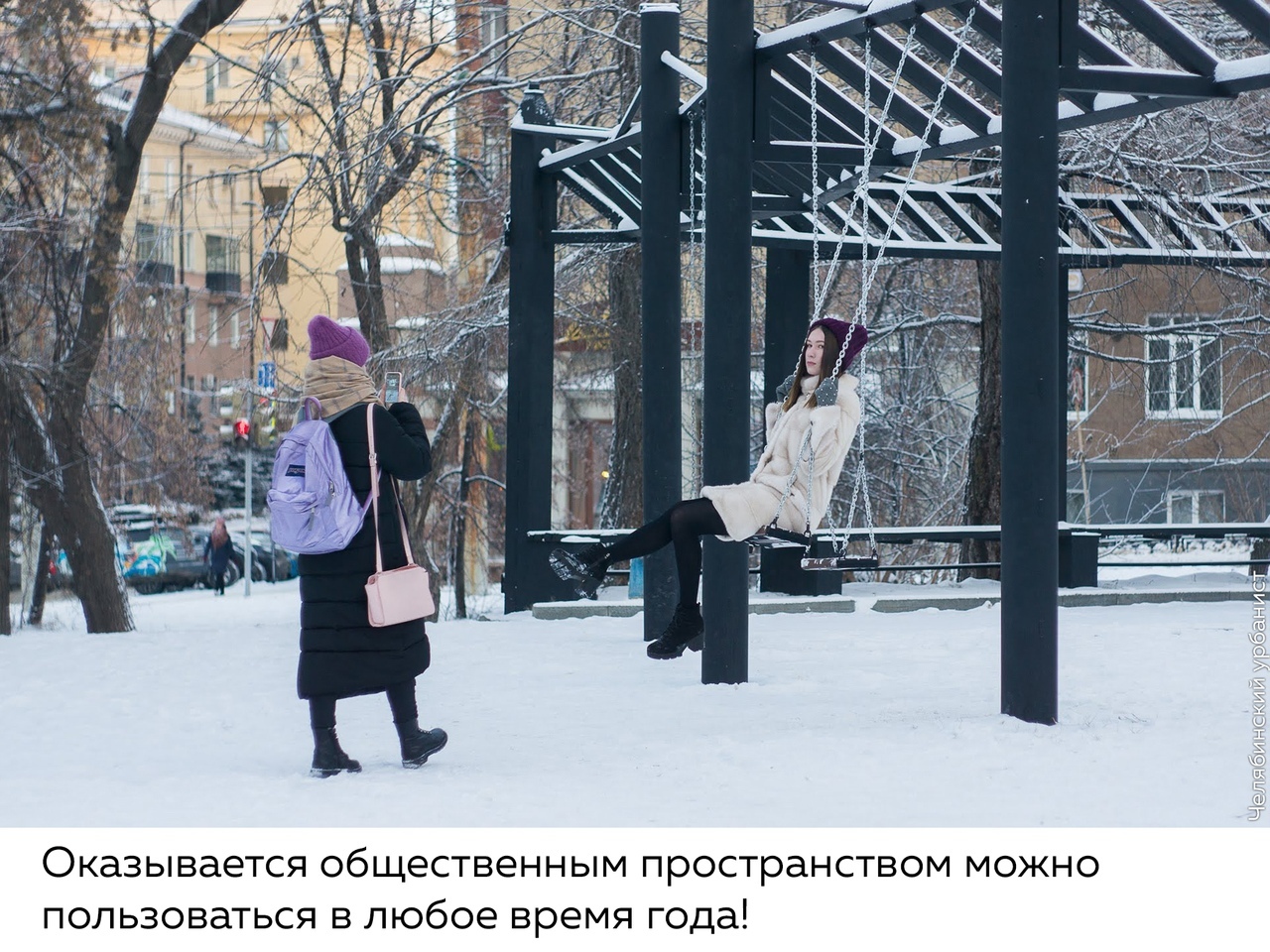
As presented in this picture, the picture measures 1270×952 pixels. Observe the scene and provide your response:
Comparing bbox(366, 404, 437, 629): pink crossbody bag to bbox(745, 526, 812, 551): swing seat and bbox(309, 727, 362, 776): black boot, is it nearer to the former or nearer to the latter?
bbox(309, 727, 362, 776): black boot

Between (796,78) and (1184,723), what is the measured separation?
389 centimetres

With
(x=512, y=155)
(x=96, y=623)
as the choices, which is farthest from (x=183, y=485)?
(x=512, y=155)

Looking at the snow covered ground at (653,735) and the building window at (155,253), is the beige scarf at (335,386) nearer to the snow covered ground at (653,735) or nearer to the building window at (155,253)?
the snow covered ground at (653,735)

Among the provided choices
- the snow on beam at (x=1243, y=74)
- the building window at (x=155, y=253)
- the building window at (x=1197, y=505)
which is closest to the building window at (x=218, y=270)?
the building window at (x=155, y=253)

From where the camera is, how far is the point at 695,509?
825cm

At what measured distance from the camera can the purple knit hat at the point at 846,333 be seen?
8.01m

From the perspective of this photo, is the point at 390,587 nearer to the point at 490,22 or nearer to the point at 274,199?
the point at 490,22

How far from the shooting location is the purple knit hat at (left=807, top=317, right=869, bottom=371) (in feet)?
26.3

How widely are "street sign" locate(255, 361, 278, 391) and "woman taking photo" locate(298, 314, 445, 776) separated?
16.8m

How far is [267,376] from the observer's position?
2333 cm

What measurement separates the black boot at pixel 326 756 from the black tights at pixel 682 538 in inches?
81.2

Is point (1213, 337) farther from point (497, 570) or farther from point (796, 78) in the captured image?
point (497, 570)

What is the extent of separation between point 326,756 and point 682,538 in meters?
2.32

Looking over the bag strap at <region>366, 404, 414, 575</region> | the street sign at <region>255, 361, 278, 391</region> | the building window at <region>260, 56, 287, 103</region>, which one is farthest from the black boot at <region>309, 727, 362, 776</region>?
the street sign at <region>255, 361, 278, 391</region>
